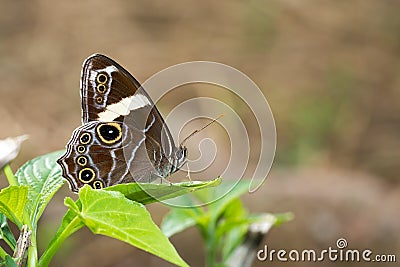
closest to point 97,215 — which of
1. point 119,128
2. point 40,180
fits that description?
point 40,180

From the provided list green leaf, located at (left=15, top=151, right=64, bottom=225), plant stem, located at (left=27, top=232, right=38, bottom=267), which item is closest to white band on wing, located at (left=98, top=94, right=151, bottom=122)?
green leaf, located at (left=15, top=151, right=64, bottom=225)

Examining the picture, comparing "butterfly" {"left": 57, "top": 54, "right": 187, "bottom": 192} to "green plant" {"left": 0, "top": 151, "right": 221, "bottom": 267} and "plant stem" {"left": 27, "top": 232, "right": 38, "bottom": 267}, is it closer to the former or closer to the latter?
"green plant" {"left": 0, "top": 151, "right": 221, "bottom": 267}

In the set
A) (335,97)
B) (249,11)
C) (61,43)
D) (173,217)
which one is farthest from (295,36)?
(173,217)

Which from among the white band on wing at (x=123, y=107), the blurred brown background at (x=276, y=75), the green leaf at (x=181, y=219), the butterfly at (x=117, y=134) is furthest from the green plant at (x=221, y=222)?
the blurred brown background at (x=276, y=75)

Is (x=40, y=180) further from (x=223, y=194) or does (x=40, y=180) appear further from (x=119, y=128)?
(x=223, y=194)

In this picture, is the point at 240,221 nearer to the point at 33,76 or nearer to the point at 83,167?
the point at 83,167

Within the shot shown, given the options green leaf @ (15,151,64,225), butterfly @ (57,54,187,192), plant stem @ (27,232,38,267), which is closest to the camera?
plant stem @ (27,232,38,267)
